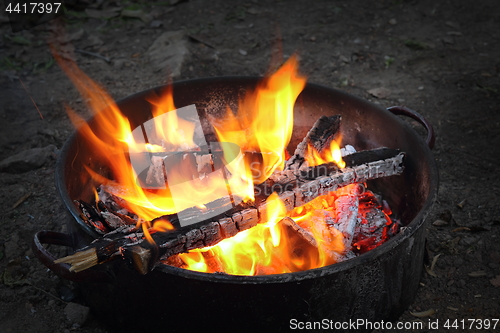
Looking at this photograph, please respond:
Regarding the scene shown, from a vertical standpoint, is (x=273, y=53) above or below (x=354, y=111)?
above

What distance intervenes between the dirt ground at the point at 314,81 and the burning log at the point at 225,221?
2.55ft

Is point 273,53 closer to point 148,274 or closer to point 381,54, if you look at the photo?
point 381,54

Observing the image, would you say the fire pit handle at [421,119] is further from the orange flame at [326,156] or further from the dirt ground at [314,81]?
the dirt ground at [314,81]

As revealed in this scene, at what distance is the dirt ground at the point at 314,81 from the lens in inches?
104

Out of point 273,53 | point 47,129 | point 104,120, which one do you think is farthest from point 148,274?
point 273,53

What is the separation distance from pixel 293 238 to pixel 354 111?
1.18 meters

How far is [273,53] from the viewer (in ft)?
16.8

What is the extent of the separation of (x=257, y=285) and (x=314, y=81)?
3264mm

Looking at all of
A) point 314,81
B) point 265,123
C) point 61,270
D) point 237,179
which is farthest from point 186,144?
point 314,81

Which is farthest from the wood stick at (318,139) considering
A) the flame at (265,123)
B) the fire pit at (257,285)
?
the fire pit at (257,285)

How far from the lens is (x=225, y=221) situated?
2100mm

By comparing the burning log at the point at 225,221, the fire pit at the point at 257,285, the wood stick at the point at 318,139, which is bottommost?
the fire pit at the point at 257,285

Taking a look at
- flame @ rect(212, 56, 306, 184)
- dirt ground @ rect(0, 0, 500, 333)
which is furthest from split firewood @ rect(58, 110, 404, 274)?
dirt ground @ rect(0, 0, 500, 333)

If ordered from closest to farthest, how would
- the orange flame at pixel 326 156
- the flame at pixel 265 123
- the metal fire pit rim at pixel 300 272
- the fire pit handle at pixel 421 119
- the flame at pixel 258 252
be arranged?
the metal fire pit rim at pixel 300 272
the flame at pixel 258 252
the orange flame at pixel 326 156
the fire pit handle at pixel 421 119
the flame at pixel 265 123
